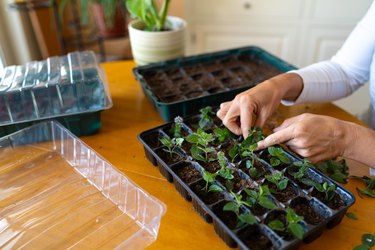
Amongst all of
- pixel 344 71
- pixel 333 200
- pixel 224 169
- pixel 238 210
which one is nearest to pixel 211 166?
pixel 224 169

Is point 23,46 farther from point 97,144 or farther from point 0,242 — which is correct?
point 0,242

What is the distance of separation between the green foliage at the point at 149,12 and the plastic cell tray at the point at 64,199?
1.75 feet

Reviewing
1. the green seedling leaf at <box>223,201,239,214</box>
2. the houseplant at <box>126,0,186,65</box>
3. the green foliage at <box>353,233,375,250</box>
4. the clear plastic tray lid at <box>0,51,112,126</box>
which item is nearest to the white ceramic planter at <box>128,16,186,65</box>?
the houseplant at <box>126,0,186,65</box>

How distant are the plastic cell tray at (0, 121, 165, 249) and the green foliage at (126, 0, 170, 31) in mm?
535

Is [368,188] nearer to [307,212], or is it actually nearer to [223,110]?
[307,212]

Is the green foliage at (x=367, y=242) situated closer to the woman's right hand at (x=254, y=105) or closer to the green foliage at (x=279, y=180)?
the green foliage at (x=279, y=180)

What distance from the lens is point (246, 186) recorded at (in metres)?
0.69

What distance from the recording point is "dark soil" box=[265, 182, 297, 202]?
26.0 inches

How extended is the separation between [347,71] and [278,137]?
1.47ft

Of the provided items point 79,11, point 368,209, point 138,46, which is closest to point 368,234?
point 368,209

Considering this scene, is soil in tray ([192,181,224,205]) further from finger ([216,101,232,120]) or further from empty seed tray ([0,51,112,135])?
empty seed tray ([0,51,112,135])

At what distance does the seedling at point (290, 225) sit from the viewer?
559mm

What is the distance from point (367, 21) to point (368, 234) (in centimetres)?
61

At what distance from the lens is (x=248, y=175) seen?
0.71m
